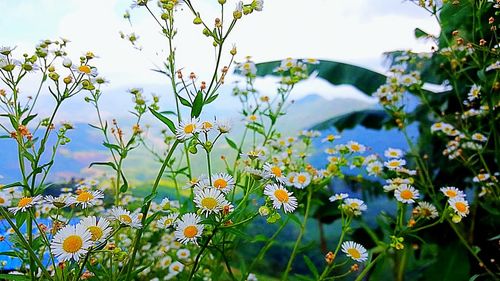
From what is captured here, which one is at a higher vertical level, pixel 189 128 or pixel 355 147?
pixel 189 128

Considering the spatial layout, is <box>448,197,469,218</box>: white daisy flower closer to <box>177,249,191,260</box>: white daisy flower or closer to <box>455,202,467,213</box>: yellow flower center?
<box>455,202,467,213</box>: yellow flower center

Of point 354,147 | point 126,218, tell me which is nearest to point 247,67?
point 354,147

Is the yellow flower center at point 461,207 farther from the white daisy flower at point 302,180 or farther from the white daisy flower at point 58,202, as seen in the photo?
the white daisy flower at point 58,202

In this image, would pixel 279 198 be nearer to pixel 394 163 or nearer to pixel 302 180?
pixel 302 180

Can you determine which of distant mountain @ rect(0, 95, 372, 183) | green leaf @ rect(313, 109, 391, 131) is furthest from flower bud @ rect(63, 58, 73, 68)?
green leaf @ rect(313, 109, 391, 131)

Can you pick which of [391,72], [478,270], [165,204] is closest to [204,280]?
[165,204]

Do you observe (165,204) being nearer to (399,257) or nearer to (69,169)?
(69,169)
